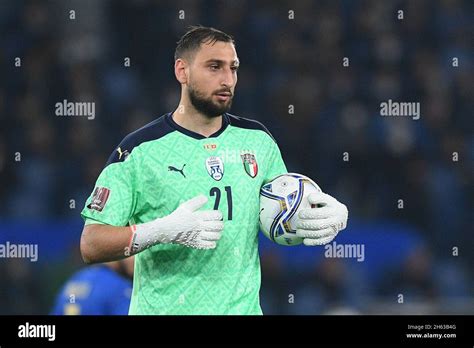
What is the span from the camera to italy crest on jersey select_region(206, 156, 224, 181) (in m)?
4.54

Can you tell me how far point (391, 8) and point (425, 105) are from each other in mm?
1450

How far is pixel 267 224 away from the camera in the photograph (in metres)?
4.58

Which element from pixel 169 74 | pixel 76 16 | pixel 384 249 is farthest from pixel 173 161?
pixel 76 16

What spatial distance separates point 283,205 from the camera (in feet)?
14.9

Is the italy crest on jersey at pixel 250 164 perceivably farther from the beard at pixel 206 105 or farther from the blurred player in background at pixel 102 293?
the blurred player in background at pixel 102 293

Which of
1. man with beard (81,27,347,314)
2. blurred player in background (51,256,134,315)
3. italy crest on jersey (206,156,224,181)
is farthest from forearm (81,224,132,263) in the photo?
blurred player in background (51,256,134,315)

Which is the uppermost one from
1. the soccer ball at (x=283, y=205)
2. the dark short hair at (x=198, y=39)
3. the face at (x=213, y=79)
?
the dark short hair at (x=198, y=39)

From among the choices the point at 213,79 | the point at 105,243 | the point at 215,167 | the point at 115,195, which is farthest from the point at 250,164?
the point at 105,243

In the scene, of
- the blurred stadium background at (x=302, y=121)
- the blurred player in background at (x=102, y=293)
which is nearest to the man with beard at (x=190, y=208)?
the blurred player in background at (x=102, y=293)

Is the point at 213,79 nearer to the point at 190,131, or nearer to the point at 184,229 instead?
the point at 190,131

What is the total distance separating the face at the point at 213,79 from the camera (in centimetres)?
461

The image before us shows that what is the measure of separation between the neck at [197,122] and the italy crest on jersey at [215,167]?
158 millimetres

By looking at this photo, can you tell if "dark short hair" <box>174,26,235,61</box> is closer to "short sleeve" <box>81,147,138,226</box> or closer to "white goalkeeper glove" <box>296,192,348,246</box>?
"short sleeve" <box>81,147,138,226</box>
